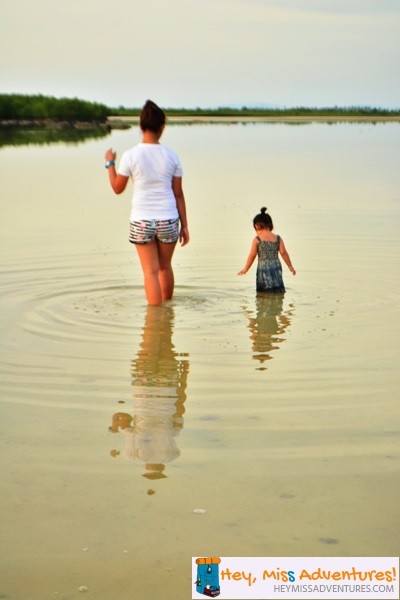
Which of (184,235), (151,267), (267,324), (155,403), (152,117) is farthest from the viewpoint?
(184,235)

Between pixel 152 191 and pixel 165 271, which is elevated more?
pixel 152 191

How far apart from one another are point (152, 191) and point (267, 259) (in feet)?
5.10

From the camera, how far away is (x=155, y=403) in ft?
21.4

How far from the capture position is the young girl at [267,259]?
33.8ft

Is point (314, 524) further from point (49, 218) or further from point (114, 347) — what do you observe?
point (49, 218)

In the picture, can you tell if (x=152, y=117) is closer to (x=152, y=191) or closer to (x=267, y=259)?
(x=152, y=191)

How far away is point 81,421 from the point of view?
20.1ft

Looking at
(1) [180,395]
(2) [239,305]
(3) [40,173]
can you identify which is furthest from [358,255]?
(3) [40,173]

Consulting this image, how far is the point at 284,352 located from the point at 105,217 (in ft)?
32.0

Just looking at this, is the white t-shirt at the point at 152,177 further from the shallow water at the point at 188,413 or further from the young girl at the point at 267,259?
the young girl at the point at 267,259

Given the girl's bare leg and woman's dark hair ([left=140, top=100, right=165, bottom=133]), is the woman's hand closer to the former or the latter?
the girl's bare leg

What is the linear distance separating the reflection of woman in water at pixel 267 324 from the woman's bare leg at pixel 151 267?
2.73ft

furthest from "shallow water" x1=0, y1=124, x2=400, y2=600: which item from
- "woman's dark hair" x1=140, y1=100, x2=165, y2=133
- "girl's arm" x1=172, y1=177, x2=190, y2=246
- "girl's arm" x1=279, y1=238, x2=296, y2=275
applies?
"woman's dark hair" x1=140, y1=100, x2=165, y2=133

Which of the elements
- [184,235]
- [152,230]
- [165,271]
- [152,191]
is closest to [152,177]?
Answer: [152,191]
